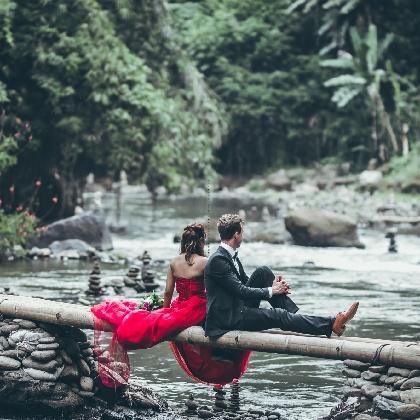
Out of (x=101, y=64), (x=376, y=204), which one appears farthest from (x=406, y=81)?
(x=101, y=64)

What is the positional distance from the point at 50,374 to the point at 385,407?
3089mm

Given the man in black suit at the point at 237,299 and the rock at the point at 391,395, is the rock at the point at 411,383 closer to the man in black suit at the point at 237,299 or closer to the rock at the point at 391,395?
the rock at the point at 391,395

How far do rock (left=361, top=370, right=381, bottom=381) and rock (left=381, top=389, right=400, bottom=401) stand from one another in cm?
22

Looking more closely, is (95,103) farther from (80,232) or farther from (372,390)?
(372,390)

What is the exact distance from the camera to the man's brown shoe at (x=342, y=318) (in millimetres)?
9477

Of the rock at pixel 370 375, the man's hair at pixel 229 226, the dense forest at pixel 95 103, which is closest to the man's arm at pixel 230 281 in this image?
the man's hair at pixel 229 226

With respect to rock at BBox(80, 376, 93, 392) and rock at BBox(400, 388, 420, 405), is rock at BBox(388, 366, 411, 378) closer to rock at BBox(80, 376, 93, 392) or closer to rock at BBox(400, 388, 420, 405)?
rock at BBox(400, 388, 420, 405)

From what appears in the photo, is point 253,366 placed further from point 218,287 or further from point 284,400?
point 218,287

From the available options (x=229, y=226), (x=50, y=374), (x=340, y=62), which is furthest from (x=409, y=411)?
(x=340, y=62)

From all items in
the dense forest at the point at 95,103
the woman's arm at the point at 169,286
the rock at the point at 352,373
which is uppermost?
the dense forest at the point at 95,103

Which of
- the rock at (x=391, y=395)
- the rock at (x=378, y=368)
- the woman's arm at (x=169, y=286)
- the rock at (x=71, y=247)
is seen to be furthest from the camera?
the rock at (x=71, y=247)

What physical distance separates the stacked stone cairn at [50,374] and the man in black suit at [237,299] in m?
1.32

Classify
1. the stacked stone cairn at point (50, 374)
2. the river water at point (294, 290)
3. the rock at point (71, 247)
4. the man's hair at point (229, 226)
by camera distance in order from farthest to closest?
the rock at point (71, 247) < the river water at point (294, 290) < the stacked stone cairn at point (50, 374) < the man's hair at point (229, 226)

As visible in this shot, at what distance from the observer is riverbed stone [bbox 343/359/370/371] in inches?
376
